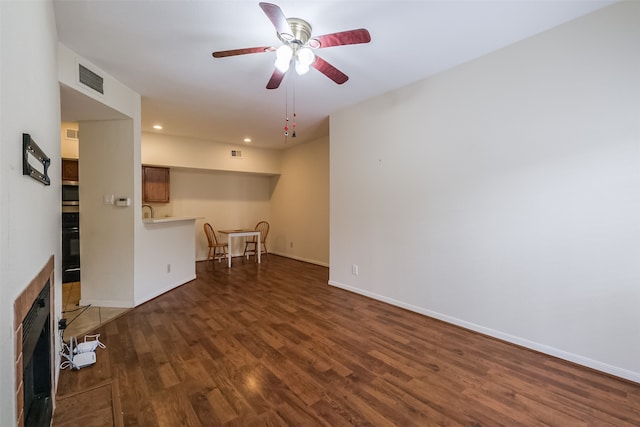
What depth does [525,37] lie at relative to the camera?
2408mm

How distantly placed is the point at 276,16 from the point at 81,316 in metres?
3.68

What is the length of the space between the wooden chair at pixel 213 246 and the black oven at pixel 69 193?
7.16 feet

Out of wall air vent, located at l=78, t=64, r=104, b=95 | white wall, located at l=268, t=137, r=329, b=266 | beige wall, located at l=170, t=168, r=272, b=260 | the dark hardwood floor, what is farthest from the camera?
beige wall, located at l=170, t=168, r=272, b=260

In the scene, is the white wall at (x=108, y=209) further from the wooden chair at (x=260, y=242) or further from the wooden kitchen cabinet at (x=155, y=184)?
the wooden chair at (x=260, y=242)

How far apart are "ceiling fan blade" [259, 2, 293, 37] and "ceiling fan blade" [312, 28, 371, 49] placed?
0.85ft

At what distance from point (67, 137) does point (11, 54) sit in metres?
4.83

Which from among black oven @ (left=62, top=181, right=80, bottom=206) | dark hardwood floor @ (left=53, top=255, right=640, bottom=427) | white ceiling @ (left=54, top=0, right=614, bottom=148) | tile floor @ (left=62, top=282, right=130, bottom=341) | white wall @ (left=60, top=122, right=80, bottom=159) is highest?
white ceiling @ (left=54, top=0, right=614, bottom=148)

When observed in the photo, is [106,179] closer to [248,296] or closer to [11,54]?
[248,296]

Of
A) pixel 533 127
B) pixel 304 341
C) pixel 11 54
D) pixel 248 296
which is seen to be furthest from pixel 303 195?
pixel 11 54

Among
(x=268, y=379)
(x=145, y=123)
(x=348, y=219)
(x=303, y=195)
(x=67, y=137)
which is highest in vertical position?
(x=145, y=123)

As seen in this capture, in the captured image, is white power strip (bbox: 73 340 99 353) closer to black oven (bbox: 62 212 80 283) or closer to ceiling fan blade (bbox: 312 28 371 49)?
black oven (bbox: 62 212 80 283)

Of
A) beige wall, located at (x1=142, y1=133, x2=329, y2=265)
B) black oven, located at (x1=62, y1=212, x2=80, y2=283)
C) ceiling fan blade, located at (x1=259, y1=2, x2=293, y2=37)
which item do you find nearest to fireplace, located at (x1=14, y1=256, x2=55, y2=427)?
ceiling fan blade, located at (x1=259, y1=2, x2=293, y2=37)

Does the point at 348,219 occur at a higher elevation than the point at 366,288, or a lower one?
higher

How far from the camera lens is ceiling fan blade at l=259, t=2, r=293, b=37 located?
58.9 inches
